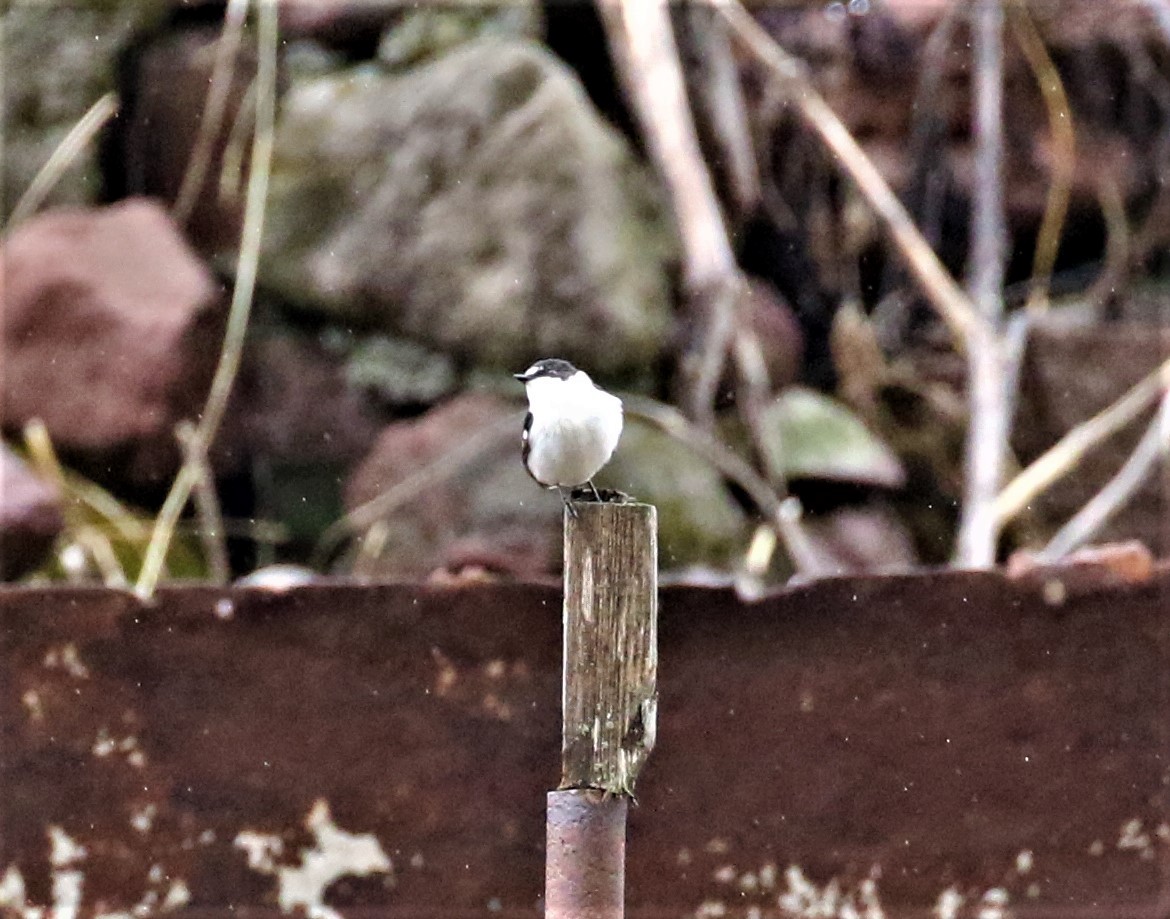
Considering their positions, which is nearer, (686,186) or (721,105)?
(686,186)

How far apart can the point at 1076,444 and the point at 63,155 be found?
3.71 meters

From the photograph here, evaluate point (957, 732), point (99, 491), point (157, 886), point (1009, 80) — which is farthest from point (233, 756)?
point (1009, 80)

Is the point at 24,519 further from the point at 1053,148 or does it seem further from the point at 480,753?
the point at 1053,148

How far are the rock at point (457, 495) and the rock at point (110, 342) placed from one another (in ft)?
2.45

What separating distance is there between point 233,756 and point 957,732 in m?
1.21

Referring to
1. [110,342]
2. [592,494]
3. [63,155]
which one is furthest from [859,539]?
[63,155]

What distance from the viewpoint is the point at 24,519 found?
473 centimetres

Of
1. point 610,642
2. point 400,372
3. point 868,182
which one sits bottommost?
point 610,642

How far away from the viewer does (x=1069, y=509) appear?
17.3 ft

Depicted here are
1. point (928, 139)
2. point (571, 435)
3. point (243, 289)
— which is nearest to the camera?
point (571, 435)

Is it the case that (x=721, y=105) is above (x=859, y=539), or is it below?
above

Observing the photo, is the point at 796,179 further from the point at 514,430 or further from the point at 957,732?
the point at 957,732

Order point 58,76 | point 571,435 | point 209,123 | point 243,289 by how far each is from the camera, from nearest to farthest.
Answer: point 571,435, point 243,289, point 209,123, point 58,76

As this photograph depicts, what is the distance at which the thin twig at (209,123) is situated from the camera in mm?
5227
